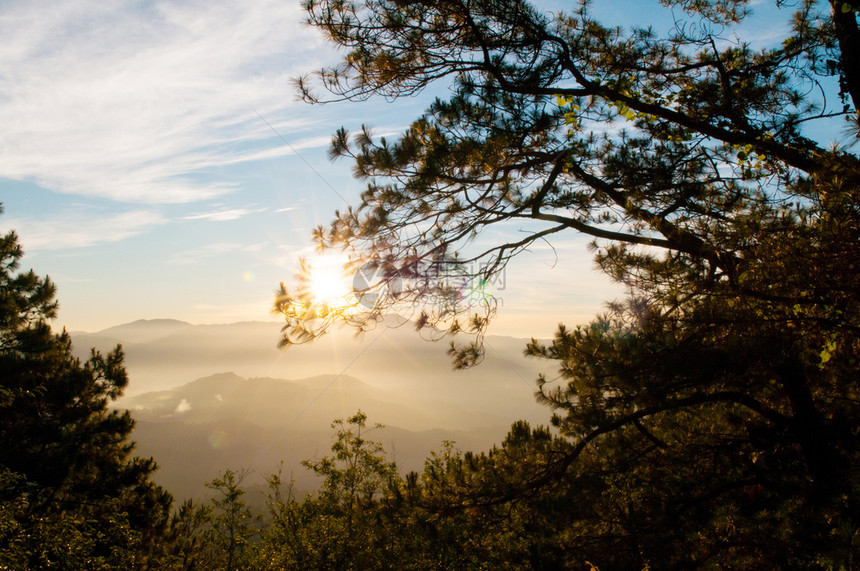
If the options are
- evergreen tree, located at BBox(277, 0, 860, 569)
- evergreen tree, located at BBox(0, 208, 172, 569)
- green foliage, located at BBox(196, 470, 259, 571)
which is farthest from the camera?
green foliage, located at BBox(196, 470, 259, 571)

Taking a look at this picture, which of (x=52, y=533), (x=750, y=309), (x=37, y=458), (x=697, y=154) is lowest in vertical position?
(x=52, y=533)

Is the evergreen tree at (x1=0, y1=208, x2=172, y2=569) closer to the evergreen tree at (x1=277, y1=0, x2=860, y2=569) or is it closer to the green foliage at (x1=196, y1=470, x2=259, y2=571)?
the green foliage at (x1=196, y1=470, x2=259, y2=571)

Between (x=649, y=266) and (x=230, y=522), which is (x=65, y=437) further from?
(x=649, y=266)

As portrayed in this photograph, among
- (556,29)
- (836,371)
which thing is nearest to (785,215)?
(836,371)

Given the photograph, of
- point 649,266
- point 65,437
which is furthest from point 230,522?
point 649,266

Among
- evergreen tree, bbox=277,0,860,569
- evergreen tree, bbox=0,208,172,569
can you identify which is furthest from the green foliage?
evergreen tree, bbox=277,0,860,569

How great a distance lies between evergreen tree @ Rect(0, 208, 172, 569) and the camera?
8.94m

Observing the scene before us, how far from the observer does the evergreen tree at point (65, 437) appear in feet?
29.3

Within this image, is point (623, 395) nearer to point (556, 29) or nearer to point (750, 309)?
point (750, 309)

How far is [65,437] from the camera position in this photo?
998 centimetres

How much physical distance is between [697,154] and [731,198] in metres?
0.62

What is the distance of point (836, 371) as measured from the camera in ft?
12.6

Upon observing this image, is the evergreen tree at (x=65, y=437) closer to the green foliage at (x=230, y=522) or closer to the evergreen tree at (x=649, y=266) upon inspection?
the green foliage at (x=230, y=522)

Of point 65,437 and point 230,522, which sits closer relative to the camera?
point 65,437
